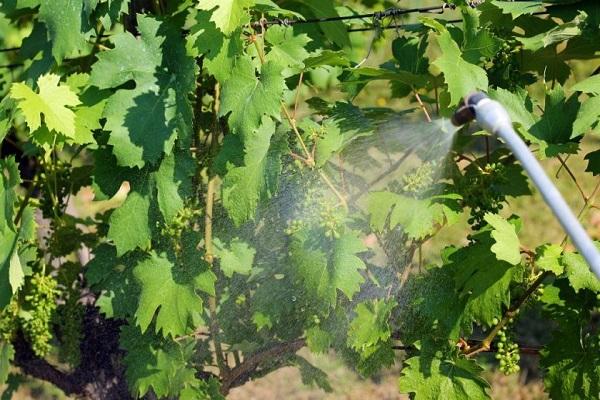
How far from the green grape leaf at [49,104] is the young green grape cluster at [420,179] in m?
0.95

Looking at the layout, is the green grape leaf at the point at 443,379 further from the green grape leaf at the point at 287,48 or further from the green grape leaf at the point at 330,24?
the green grape leaf at the point at 330,24

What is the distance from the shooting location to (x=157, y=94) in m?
2.86

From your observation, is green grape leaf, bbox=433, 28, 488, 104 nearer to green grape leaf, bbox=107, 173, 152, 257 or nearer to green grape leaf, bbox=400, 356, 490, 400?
green grape leaf, bbox=400, 356, 490, 400

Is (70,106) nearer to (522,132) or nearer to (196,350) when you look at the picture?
(196,350)

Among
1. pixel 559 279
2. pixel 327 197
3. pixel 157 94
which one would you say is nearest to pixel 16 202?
pixel 157 94

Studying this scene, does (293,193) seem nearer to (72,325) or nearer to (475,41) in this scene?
(475,41)

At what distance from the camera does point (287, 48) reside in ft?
9.52

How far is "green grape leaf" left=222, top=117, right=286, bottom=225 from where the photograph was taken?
109 inches

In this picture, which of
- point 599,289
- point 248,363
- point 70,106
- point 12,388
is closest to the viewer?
point 599,289

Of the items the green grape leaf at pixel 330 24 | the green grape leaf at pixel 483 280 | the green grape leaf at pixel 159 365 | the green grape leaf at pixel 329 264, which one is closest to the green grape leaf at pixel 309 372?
the green grape leaf at pixel 159 365

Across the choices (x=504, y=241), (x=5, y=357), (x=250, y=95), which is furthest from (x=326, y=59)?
(x=5, y=357)

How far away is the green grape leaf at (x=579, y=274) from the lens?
8.24 ft

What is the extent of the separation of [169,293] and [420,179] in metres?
0.81

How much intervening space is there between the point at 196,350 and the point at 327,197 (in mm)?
818
